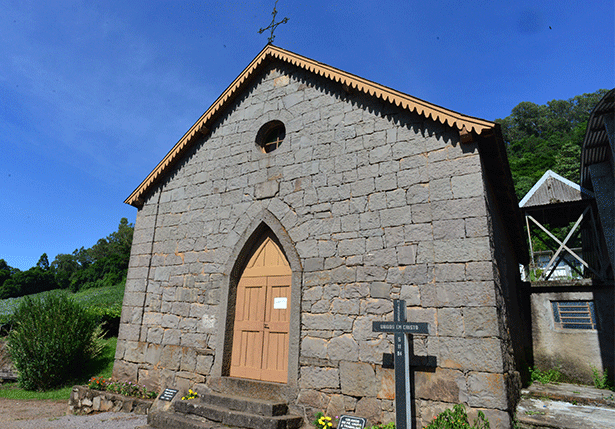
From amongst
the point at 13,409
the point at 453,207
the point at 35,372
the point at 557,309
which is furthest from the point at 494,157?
the point at 35,372

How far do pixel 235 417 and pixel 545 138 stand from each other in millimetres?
41399

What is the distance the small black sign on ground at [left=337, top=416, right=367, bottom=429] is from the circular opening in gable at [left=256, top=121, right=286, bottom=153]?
17.1 ft

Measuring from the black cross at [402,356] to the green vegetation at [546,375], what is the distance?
5.78 metres

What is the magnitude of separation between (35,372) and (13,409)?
1.79m

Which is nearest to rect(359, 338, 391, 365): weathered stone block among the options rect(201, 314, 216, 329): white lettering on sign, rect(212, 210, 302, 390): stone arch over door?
rect(212, 210, 302, 390): stone arch over door

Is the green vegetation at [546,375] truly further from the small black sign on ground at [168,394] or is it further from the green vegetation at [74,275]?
the green vegetation at [74,275]

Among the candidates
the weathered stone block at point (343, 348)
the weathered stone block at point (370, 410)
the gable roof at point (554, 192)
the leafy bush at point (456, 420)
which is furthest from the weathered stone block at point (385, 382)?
the gable roof at point (554, 192)

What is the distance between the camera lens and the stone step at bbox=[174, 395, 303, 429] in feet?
17.2

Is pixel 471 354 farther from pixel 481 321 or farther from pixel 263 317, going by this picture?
pixel 263 317

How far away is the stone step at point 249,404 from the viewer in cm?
553

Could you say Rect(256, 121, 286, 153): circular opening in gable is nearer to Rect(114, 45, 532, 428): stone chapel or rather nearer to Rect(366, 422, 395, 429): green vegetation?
Rect(114, 45, 532, 428): stone chapel

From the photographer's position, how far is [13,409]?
25.9ft

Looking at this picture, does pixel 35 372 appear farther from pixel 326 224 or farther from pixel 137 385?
pixel 326 224

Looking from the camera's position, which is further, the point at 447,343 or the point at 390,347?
the point at 390,347
